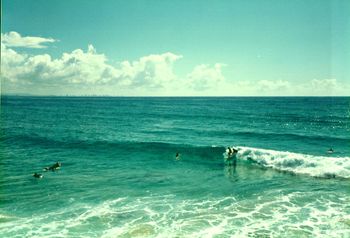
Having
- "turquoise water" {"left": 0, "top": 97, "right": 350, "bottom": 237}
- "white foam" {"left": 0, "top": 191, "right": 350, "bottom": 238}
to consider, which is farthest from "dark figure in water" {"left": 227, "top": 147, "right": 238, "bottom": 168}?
"white foam" {"left": 0, "top": 191, "right": 350, "bottom": 238}

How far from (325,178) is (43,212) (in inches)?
854

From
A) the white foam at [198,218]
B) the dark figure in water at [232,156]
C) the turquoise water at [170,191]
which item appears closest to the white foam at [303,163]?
the turquoise water at [170,191]

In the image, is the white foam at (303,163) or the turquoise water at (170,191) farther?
the white foam at (303,163)

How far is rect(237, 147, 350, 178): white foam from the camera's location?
28500 mm

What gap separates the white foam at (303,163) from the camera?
28500 millimetres

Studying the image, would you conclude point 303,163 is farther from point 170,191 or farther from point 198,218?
point 198,218

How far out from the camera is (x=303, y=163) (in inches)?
1259

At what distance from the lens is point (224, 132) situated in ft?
178

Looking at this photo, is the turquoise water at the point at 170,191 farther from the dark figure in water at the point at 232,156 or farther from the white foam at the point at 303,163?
the dark figure in water at the point at 232,156

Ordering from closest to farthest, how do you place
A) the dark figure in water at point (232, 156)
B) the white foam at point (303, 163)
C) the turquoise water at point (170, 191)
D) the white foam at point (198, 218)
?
the white foam at point (198, 218) → the turquoise water at point (170, 191) → the white foam at point (303, 163) → the dark figure in water at point (232, 156)

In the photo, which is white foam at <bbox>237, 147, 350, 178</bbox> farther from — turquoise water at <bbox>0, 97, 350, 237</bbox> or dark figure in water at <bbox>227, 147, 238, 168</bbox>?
dark figure in water at <bbox>227, 147, 238, 168</bbox>

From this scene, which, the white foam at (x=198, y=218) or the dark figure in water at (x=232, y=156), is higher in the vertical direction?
the dark figure in water at (x=232, y=156)

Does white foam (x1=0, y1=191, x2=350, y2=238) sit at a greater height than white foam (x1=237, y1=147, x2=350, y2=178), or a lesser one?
lesser

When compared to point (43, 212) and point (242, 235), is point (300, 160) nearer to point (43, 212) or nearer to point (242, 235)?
point (242, 235)
